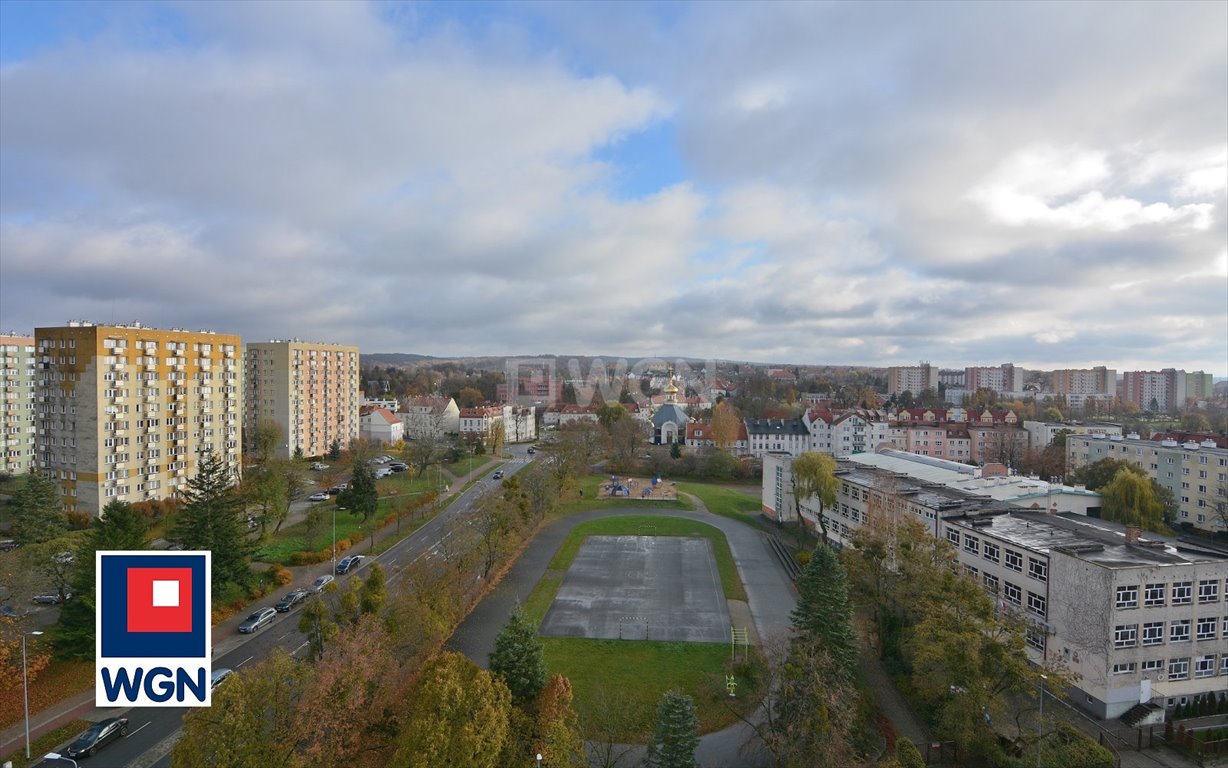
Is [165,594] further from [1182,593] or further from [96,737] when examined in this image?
[1182,593]

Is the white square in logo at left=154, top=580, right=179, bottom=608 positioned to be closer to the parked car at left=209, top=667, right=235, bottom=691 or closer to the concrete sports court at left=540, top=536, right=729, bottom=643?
the parked car at left=209, top=667, right=235, bottom=691

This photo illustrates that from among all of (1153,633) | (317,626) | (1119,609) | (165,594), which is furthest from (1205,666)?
(165,594)

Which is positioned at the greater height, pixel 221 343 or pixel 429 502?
pixel 221 343

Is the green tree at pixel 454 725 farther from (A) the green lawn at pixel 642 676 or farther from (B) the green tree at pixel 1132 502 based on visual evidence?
(B) the green tree at pixel 1132 502

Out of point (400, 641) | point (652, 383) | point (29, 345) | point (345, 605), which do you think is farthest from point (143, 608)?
point (652, 383)

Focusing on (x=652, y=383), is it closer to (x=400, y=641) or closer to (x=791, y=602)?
(x=791, y=602)

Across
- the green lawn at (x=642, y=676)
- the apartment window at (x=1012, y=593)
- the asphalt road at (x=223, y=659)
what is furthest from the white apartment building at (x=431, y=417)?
the apartment window at (x=1012, y=593)
